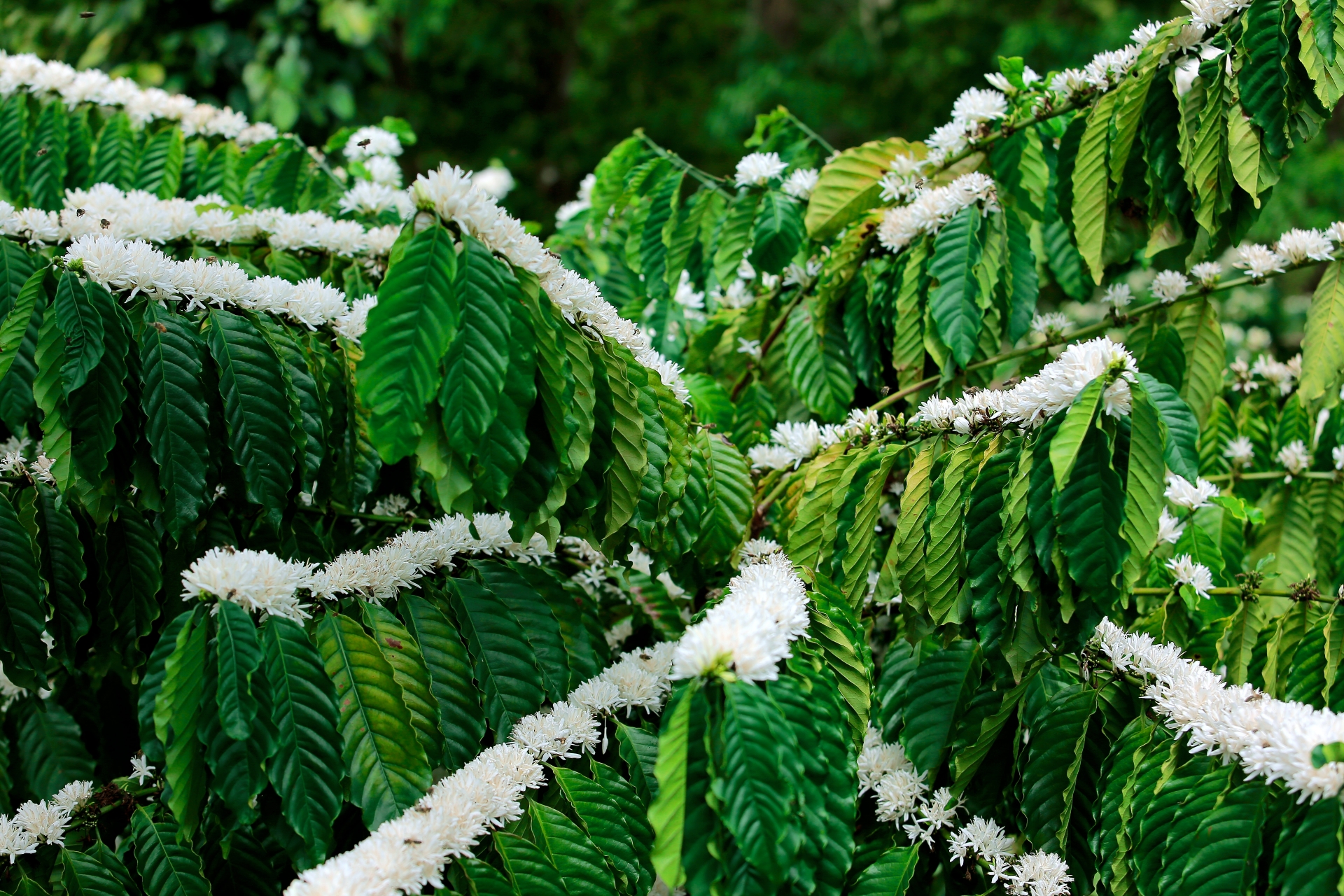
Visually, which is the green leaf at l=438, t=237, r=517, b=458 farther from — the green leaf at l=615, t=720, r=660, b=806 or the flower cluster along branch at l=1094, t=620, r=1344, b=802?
the flower cluster along branch at l=1094, t=620, r=1344, b=802

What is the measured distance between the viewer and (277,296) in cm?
127

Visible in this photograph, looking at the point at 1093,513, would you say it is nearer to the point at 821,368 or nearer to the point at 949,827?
the point at 949,827

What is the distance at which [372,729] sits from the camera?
3.38 ft

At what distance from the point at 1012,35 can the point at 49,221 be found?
27.5 feet

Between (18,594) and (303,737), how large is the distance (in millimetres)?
500

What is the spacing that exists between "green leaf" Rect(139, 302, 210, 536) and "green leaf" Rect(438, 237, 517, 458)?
39cm

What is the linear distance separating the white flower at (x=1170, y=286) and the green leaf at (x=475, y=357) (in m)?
1.30

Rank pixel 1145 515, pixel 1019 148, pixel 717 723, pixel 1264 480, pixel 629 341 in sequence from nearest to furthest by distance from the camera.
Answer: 1. pixel 717 723
2. pixel 1145 515
3. pixel 629 341
4. pixel 1019 148
5. pixel 1264 480

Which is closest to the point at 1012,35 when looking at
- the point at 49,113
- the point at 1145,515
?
the point at 49,113

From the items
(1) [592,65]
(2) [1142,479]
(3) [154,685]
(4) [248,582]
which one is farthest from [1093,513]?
(1) [592,65]

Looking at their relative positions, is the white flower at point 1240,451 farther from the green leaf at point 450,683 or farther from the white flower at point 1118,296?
the green leaf at point 450,683

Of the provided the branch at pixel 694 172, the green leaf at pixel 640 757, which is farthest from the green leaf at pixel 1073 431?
the branch at pixel 694 172

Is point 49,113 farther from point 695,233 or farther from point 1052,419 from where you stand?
point 1052,419

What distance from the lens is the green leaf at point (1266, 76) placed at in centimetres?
138
